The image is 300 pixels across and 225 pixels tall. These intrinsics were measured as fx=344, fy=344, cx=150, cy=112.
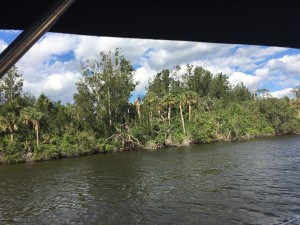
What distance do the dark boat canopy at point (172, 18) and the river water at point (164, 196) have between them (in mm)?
10670

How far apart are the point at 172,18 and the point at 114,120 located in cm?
5683

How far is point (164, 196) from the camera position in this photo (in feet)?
59.7

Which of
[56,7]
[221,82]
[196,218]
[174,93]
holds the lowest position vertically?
[196,218]

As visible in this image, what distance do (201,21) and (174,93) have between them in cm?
6475

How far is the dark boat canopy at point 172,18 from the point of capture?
218 centimetres

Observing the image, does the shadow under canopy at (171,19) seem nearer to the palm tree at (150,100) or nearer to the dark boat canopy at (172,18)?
the dark boat canopy at (172,18)

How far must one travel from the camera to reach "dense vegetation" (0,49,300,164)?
160 feet

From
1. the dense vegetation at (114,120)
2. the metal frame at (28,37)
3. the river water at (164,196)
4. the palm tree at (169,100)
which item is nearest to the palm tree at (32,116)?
the dense vegetation at (114,120)

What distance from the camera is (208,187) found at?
19.7 m

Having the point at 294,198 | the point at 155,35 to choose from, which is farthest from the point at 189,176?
the point at 155,35

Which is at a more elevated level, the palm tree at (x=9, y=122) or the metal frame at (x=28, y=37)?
the palm tree at (x=9, y=122)

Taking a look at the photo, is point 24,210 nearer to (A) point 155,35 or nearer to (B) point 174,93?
(A) point 155,35

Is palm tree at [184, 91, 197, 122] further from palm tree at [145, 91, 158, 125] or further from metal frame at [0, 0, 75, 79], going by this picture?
metal frame at [0, 0, 75, 79]

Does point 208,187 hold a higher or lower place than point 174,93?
lower
